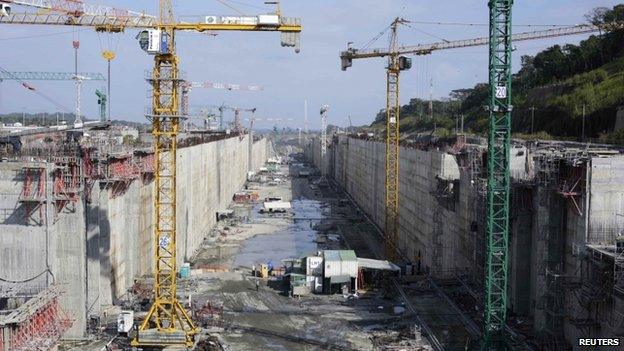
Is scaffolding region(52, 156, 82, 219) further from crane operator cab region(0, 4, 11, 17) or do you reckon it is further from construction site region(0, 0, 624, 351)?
crane operator cab region(0, 4, 11, 17)

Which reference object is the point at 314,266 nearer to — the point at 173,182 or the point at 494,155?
the point at 173,182

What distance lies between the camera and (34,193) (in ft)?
88.9

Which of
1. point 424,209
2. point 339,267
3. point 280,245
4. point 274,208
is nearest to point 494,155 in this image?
point 339,267

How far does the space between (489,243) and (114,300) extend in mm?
17507

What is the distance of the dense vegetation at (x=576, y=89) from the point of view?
54.6 m

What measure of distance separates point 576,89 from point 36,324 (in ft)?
173

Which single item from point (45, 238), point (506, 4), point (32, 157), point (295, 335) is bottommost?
point (295, 335)

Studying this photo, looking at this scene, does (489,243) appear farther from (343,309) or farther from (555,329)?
(343,309)

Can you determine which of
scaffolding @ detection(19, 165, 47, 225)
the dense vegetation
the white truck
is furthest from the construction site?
the white truck

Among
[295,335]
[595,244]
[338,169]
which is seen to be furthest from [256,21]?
[338,169]

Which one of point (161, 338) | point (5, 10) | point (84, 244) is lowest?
point (161, 338)

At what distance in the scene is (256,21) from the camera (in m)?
30.9

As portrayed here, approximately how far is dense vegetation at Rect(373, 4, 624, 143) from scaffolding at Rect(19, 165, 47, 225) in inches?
1098

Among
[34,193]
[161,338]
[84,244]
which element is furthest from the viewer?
[84,244]
